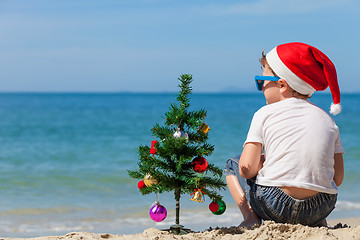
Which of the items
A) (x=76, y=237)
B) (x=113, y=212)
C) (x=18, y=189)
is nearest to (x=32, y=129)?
(x=18, y=189)

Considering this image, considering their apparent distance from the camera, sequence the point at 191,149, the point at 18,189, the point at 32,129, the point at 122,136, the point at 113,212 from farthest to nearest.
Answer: the point at 32,129 → the point at 122,136 → the point at 18,189 → the point at 113,212 → the point at 191,149

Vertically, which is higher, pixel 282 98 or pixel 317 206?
pixel 282 98

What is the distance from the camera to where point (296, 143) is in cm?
286

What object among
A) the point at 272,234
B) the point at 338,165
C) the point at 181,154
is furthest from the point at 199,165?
the point at 338,165

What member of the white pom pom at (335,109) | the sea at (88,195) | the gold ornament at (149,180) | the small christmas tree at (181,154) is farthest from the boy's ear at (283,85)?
the sea at (88,195)

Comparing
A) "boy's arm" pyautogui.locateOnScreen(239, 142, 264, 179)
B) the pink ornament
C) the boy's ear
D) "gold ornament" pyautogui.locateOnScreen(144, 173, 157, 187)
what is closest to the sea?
the pink ornament

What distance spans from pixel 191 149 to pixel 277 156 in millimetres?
575

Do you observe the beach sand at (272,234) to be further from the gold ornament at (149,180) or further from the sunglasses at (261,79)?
the sunglasses at (261,79)

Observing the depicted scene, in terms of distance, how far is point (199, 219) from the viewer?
5078 millimetres

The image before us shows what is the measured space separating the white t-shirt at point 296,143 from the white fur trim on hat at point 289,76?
3.3 inches

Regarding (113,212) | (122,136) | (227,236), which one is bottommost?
(227,236)

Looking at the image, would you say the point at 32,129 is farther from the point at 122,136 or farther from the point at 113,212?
the point at 113,212

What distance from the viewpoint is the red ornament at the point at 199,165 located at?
10.3ft

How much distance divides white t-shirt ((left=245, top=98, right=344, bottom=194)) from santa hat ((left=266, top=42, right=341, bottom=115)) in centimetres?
12
